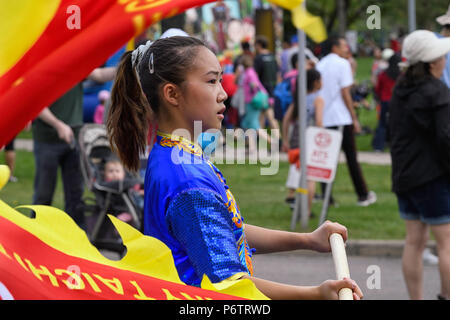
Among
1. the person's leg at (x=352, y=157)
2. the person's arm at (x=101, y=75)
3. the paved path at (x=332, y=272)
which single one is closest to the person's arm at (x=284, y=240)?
the person's arm at (x=101, y=75)

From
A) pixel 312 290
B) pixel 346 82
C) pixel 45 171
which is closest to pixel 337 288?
pixel 312 290

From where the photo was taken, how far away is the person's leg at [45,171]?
7.89 metres

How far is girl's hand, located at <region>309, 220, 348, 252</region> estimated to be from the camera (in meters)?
2.44

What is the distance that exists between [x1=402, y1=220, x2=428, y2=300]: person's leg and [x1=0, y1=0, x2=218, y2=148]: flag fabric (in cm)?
471

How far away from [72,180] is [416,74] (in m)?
3.53

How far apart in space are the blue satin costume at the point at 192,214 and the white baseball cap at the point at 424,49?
12.9 ft

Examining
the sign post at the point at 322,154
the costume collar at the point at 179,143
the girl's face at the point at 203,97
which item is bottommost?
the sign post at the point at 322,154

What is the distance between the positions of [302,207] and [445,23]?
2.48 m

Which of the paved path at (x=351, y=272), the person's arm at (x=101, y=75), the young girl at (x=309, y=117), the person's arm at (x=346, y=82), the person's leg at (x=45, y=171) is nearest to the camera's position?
the person's arm at (x=101, y=75)

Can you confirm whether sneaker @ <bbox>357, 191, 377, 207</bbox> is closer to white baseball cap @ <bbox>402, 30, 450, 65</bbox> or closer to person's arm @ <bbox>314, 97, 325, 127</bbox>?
person's arm @ <bbox>314, 97, 325, 127</bbox>

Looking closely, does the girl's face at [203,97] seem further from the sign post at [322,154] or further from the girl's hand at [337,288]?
the sign post at [322,154]

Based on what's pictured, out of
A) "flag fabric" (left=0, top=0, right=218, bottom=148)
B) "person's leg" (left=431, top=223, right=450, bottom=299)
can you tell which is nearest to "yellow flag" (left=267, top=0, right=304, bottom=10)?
"flag fabric" (left=0, top=0, right=218, bottom=148)
